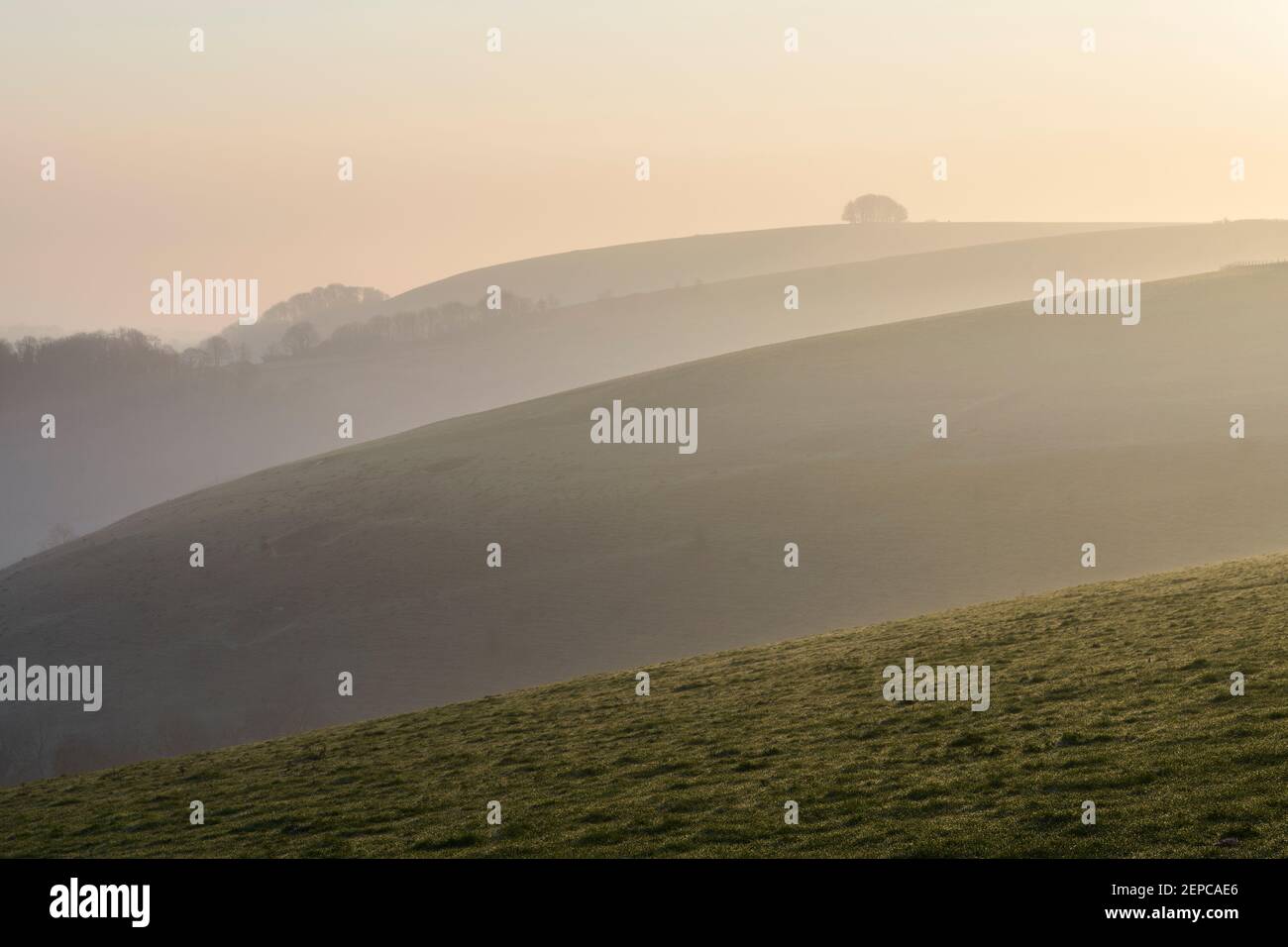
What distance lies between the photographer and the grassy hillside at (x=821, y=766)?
46.8 feet

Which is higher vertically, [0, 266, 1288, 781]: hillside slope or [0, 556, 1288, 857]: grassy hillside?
[0, 266, 1288, 781]: hillside slope

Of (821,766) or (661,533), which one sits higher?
(661,533)

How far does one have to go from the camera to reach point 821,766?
18.3 metres

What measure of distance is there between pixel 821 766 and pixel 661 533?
51.4m

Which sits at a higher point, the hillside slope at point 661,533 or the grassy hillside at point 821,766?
the hillside slope at point 661,533

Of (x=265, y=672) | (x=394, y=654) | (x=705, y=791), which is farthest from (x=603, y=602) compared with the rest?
(x=705, y=791)

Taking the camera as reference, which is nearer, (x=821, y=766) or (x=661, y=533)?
(x=821, y=766)

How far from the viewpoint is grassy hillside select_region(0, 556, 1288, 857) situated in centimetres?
1425

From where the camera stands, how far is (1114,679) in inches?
815

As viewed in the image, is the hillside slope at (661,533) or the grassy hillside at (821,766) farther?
the hillside slope at (661,533)

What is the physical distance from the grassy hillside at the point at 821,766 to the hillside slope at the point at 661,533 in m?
26.7

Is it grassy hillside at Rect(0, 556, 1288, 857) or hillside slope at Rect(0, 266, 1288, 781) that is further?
hillside slope at Rect(0, 266, 1288, 781)

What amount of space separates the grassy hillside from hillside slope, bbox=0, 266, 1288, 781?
26.7 meters

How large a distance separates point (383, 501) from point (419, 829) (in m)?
65.9
